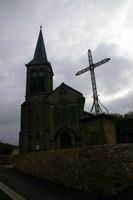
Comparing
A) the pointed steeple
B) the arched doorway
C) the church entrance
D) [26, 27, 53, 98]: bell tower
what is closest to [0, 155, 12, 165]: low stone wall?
the church entrance

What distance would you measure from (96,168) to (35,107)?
2240 cm

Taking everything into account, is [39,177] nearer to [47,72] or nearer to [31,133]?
[31,133]

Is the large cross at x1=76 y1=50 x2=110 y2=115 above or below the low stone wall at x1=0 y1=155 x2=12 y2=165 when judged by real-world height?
above

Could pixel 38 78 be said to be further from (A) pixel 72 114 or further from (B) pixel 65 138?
(B) pixel 65 138

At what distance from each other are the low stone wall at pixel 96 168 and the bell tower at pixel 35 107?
1621 cm

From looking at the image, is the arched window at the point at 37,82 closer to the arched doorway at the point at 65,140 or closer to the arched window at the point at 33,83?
Answer: the arched window at the point at 33,83

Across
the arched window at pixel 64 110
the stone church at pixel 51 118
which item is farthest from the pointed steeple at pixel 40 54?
the arched window at pixel 64 110

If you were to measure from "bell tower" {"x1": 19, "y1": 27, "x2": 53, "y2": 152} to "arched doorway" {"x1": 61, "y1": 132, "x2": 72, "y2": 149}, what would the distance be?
2.58 metres

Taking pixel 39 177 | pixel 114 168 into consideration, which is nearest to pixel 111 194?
pixel 114 168

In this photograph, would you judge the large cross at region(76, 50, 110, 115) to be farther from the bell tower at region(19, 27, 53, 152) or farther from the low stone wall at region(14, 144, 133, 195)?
the bell tower at region(19, 27, 53, 152)

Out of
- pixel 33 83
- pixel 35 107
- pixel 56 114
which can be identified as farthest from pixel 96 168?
pixel 33 83

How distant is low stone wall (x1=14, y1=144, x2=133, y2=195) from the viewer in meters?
5.94

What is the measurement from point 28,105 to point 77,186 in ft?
71.3

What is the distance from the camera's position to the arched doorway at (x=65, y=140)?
77.8 feet
